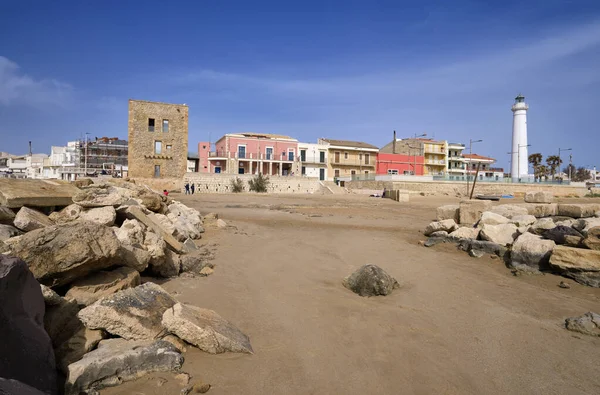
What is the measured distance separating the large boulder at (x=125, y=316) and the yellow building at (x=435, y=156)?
190 ft

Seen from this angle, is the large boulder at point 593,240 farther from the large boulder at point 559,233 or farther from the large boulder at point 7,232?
the large boulder at point 7,232

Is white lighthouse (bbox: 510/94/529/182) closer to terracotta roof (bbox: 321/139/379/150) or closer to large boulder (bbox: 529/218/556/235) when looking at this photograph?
terracotta roof (bbox: 321/139/379/150)

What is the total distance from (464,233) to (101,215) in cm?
846

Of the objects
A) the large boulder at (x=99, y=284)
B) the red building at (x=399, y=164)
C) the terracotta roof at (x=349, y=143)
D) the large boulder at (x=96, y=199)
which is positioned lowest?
the large boulder at (x=99, y=284)

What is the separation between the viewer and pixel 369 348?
11.5ft

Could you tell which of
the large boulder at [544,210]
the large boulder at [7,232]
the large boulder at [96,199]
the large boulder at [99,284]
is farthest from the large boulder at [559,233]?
the large boulder at [7,232]

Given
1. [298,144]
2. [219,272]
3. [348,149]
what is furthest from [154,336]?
[348,149]

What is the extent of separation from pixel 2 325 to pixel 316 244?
7.29 m

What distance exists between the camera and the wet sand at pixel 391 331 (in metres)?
2.90

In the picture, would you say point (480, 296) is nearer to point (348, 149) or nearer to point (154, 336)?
point (154, 336)

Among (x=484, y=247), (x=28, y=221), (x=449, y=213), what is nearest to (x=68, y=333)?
(x=28, y=221)

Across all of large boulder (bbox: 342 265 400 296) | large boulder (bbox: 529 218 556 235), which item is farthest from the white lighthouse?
large boulder (bbox: 342 265 400 296)

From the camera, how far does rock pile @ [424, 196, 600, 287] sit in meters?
6.20

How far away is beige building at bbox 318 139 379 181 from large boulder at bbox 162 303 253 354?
4724cm
